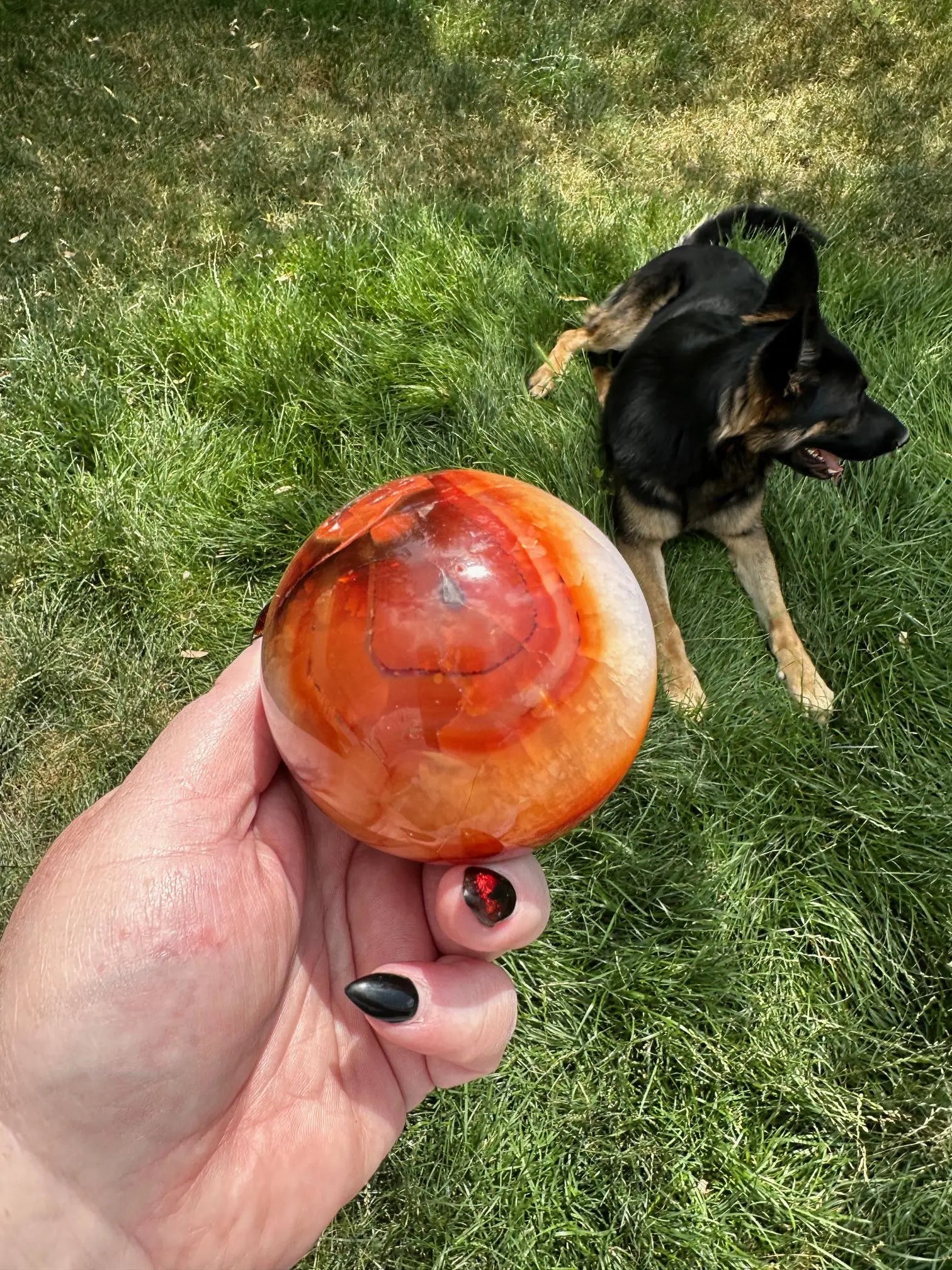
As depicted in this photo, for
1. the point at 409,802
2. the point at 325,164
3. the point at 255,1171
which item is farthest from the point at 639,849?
the point at 325,164

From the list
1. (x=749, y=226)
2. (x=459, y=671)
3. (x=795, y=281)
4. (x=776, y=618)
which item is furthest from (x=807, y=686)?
(x=749, y=226)

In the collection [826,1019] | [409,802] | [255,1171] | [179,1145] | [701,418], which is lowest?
[826,1019]

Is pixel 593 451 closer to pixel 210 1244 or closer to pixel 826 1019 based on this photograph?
pixel 826 1019

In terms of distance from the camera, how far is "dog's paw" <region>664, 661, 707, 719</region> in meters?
2.73

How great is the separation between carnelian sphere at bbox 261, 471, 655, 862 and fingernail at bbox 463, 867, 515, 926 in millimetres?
171

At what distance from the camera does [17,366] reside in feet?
11.3

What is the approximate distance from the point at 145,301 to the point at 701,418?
94.6 inches

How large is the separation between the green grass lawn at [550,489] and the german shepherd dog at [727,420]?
105mm

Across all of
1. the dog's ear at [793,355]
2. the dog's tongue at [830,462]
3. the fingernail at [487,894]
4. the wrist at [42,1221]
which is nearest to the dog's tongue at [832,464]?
the dog's tongue at [830,462]

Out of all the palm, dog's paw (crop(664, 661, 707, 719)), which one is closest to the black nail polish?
the palm

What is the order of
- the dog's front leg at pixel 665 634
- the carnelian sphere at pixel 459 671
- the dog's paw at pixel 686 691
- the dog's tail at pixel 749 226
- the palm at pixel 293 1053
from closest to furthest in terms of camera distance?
1. the carnelian sphere at pixel 459 671
2. the palm at pixel 293 1053
3. the dog's paw at pixel 686 691
4. the dog's front leg at pixel 665 634
5. the dog's tail at pixel 749 226

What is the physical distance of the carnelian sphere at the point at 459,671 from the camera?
1.12 meters

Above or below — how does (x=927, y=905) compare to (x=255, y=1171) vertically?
below

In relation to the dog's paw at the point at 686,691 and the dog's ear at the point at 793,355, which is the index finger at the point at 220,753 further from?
the dog's ear at the point at 793,355
